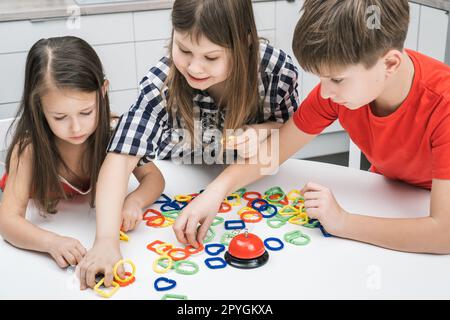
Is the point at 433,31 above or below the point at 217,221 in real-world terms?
above

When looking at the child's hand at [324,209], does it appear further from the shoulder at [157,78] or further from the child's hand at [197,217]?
the shoulder at [157,78]

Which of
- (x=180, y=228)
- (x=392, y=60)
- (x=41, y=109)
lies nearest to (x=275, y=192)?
(x=180, y=228)

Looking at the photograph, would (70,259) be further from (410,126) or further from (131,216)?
(410,126)

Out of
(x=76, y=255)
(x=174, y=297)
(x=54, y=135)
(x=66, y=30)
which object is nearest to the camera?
(x=174, y=297)

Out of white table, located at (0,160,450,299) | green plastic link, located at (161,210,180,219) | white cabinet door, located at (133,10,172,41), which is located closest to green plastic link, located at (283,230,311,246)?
white table, located at (0,160,450,299)

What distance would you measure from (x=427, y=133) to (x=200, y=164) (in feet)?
1.67

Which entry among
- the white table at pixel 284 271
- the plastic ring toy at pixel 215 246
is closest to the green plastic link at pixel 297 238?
the white table at pixel 284 271

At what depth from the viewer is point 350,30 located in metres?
0.87

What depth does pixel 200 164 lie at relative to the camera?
4.23 ft

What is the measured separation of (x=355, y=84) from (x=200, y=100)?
1.33 ft

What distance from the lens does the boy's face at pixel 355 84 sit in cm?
91

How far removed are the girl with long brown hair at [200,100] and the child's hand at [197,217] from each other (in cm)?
11

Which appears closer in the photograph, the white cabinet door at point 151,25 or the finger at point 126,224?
the finger at point 126,224

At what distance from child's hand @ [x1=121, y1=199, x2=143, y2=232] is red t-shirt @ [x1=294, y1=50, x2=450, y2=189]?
1.24 ft
